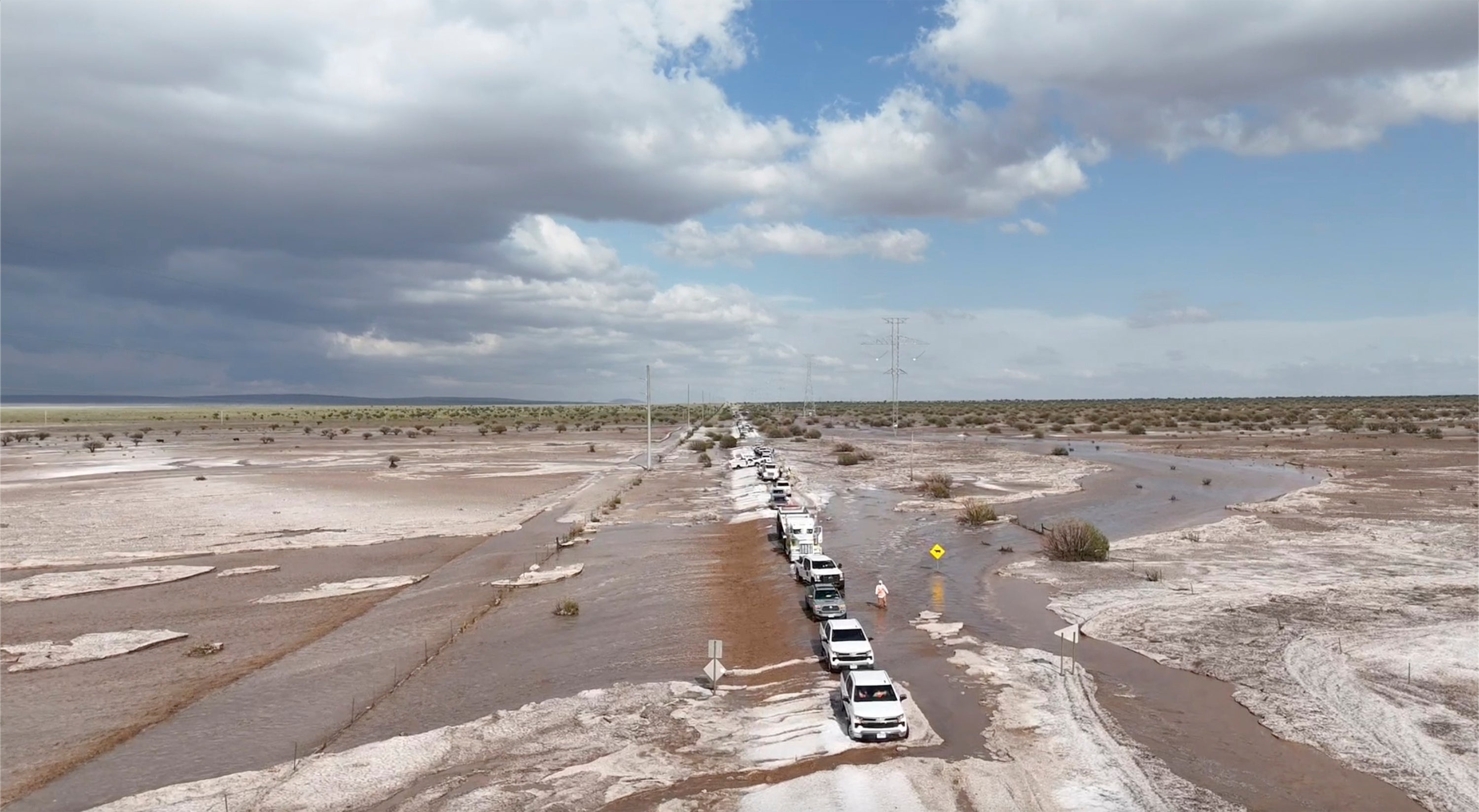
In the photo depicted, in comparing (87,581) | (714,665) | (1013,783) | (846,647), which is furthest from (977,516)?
(87,581)

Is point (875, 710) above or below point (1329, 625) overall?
above

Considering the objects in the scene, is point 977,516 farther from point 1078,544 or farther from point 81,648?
point 81,648

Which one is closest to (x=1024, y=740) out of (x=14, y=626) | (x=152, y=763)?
(x=152, y=763)

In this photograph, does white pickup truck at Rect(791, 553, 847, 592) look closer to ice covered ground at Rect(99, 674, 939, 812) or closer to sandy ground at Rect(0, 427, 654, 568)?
ice covered ground at Rect(99, 674, 939, 812)

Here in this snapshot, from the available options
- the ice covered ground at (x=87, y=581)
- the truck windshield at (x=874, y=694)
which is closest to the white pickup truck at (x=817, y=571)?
the truck windshield at (x=874, y=694)

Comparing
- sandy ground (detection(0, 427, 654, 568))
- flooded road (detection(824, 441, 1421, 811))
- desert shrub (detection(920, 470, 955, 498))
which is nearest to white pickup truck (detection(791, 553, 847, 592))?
flooded road (detection(824, 441, 1421, 811))

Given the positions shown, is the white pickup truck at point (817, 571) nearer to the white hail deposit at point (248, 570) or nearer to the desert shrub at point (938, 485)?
the white hail deposit at point (248, 570)

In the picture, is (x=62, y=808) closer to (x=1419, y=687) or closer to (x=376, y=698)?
(x=376, y=698)
